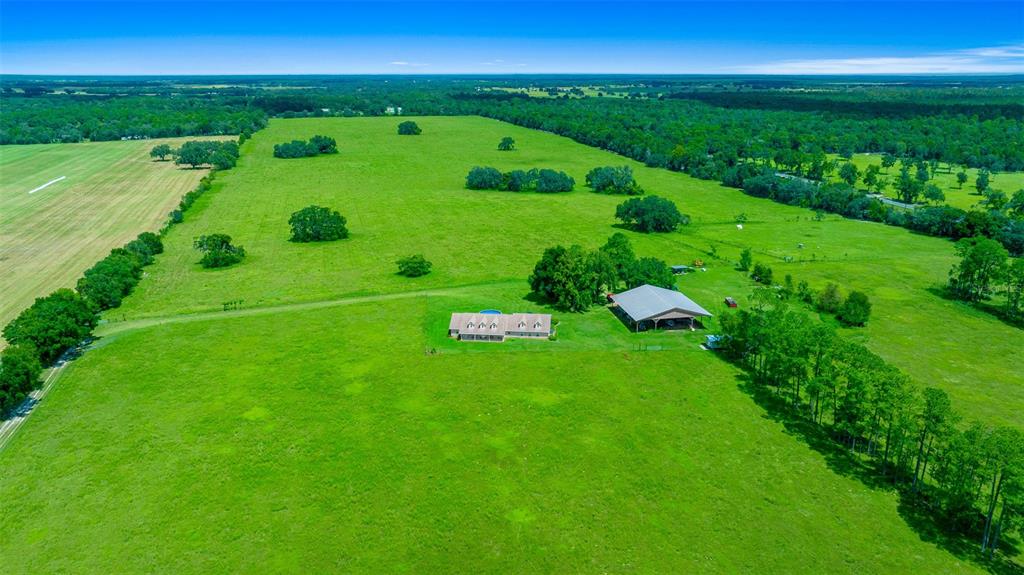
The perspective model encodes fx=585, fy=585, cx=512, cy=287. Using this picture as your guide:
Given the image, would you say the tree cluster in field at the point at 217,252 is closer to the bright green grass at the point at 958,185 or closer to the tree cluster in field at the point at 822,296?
the tree cluster in field at the point at 822,296

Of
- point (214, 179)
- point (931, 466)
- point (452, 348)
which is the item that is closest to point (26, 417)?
point (452, 348)

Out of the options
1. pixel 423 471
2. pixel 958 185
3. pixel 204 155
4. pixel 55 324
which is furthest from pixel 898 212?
pixel 204 155

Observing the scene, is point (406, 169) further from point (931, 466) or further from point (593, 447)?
point (931, 466)

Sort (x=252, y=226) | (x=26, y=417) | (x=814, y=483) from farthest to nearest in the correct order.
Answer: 1. (x=252, y=226)
2. (x=26, y=417)
3. (x=814, y=483)

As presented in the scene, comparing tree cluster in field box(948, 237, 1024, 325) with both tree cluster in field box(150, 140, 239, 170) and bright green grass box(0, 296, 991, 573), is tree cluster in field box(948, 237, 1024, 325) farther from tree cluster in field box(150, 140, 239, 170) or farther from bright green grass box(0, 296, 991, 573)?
tree cluster in field box(150, 140, 239, 170)

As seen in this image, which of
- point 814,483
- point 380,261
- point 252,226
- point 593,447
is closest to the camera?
point 814,483

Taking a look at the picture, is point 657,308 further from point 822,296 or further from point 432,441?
point 432,441
